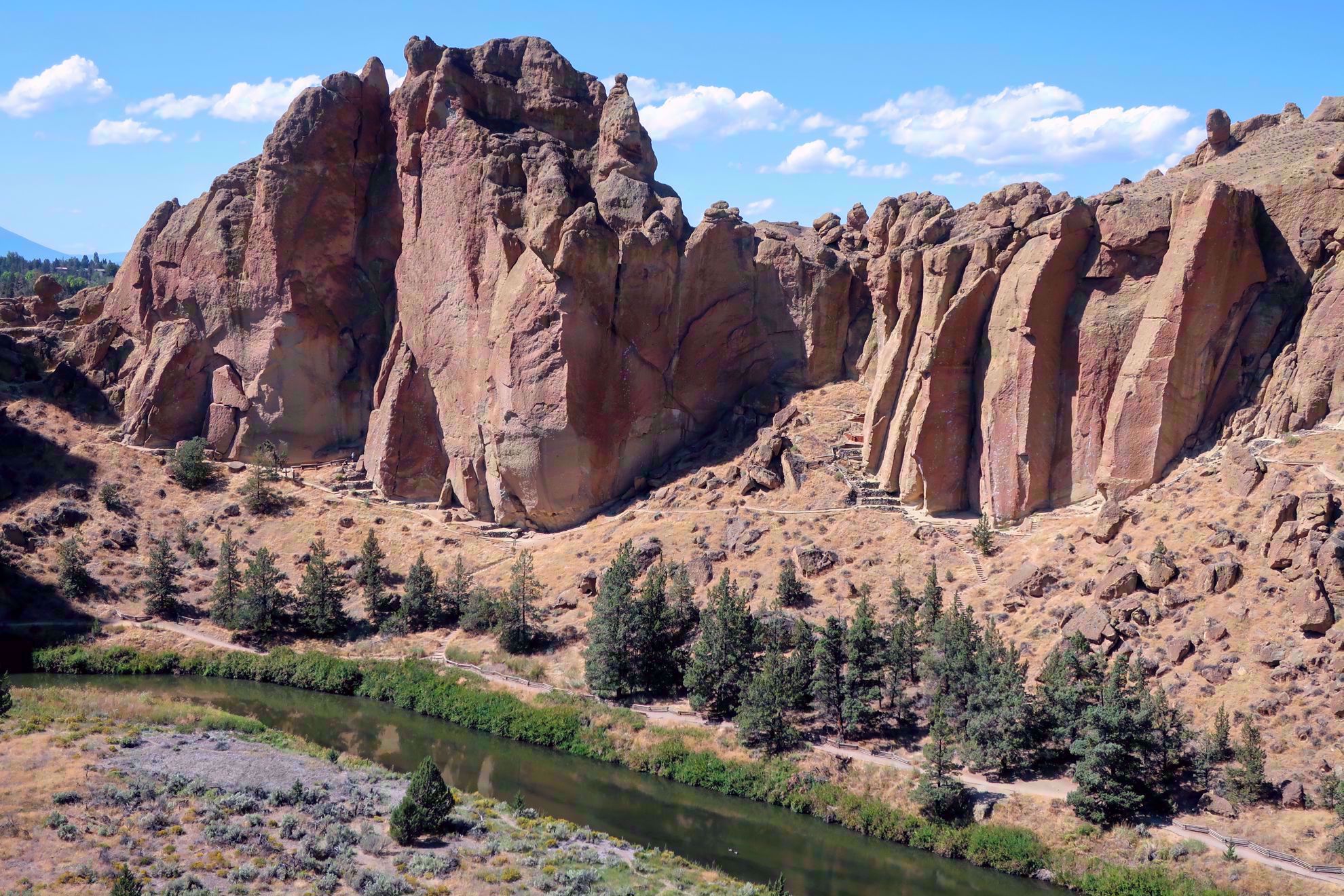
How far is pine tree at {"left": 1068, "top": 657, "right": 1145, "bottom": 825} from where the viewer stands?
35.7 metres

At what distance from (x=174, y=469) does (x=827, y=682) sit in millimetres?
39921

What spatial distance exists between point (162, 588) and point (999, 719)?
38.7 metres

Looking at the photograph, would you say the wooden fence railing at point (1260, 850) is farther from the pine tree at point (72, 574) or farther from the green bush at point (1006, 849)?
the pine tree at point (72, 574)

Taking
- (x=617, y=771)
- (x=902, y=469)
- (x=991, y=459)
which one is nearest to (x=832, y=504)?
(x=902, y=469)

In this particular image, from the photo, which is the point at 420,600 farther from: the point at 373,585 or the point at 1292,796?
the point at 1292,796

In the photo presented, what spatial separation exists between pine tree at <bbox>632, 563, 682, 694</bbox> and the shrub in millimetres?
29411

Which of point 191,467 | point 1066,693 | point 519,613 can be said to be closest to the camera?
point 1066,693

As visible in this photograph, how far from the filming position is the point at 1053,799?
37531mm

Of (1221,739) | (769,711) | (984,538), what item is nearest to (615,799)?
(769,711)

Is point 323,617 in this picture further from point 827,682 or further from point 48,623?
point 827,682

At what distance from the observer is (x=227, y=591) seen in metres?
56.0

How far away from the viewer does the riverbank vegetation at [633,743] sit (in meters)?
35.8

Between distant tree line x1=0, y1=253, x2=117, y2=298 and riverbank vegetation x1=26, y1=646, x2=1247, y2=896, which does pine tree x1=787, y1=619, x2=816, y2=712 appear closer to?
riverbank vegetation x1=26, y1=646, x2=1247, y2=896

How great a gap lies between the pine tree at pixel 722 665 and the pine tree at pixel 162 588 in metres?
26.7
